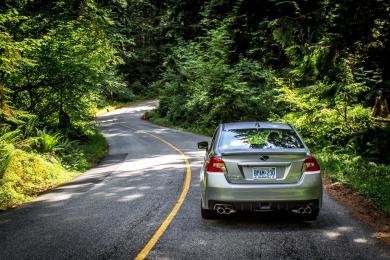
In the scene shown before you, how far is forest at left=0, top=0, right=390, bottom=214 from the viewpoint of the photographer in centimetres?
1062

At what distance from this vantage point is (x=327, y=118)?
15.6 meters

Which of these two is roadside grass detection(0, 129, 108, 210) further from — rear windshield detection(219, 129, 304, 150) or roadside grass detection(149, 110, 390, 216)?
roadside grass detection(149, 110, 390, 216)

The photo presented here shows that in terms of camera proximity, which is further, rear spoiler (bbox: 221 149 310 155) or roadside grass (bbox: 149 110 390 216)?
roadside grass (bbox: 149 110 390 216)

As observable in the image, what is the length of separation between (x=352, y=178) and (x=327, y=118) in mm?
5974

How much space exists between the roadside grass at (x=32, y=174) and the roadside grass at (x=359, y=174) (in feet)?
24.6

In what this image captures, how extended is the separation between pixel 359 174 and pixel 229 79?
626 inches

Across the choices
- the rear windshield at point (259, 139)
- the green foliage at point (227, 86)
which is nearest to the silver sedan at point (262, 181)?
the rear windshield at point (259, 139)

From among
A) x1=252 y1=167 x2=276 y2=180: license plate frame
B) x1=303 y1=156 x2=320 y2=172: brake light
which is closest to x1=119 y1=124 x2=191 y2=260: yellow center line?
x1=252 y1=167 x2=276 y2=180: license plate frame

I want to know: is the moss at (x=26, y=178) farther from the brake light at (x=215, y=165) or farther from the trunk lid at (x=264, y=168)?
the trunk lid at (x=264, y=168)

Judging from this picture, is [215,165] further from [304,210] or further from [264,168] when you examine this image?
[304,210]

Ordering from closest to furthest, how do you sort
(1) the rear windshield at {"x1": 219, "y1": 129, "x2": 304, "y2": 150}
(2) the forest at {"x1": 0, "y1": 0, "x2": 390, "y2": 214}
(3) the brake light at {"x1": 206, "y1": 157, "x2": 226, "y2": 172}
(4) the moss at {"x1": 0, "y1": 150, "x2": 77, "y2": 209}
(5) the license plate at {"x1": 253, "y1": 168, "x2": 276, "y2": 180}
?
(5) the license plate at {"x1": 253, "y1": 168, "x2": 276, "y2": 180} < (3) the brake light at {"x1": 206, "y1": 157, "x2": 226, "y2": 172} < (1) the rear windshield at {"x1": 219, "y1": 129, "x2": 304, "y2": 150} < (4) the moss at {"x1": 0, "y1": 150, "x2": 77, "y2": 209} < (2) the forest at {"x1": 0, "y1": 0, "x2": 390, "y2": 214}

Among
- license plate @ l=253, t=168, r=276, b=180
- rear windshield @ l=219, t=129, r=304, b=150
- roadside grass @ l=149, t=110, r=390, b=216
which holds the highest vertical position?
rear windshield @ l=219, t=129, r=304, b=150

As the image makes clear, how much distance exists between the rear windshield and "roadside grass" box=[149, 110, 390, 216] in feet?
7.15

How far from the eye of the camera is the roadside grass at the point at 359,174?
817cm
